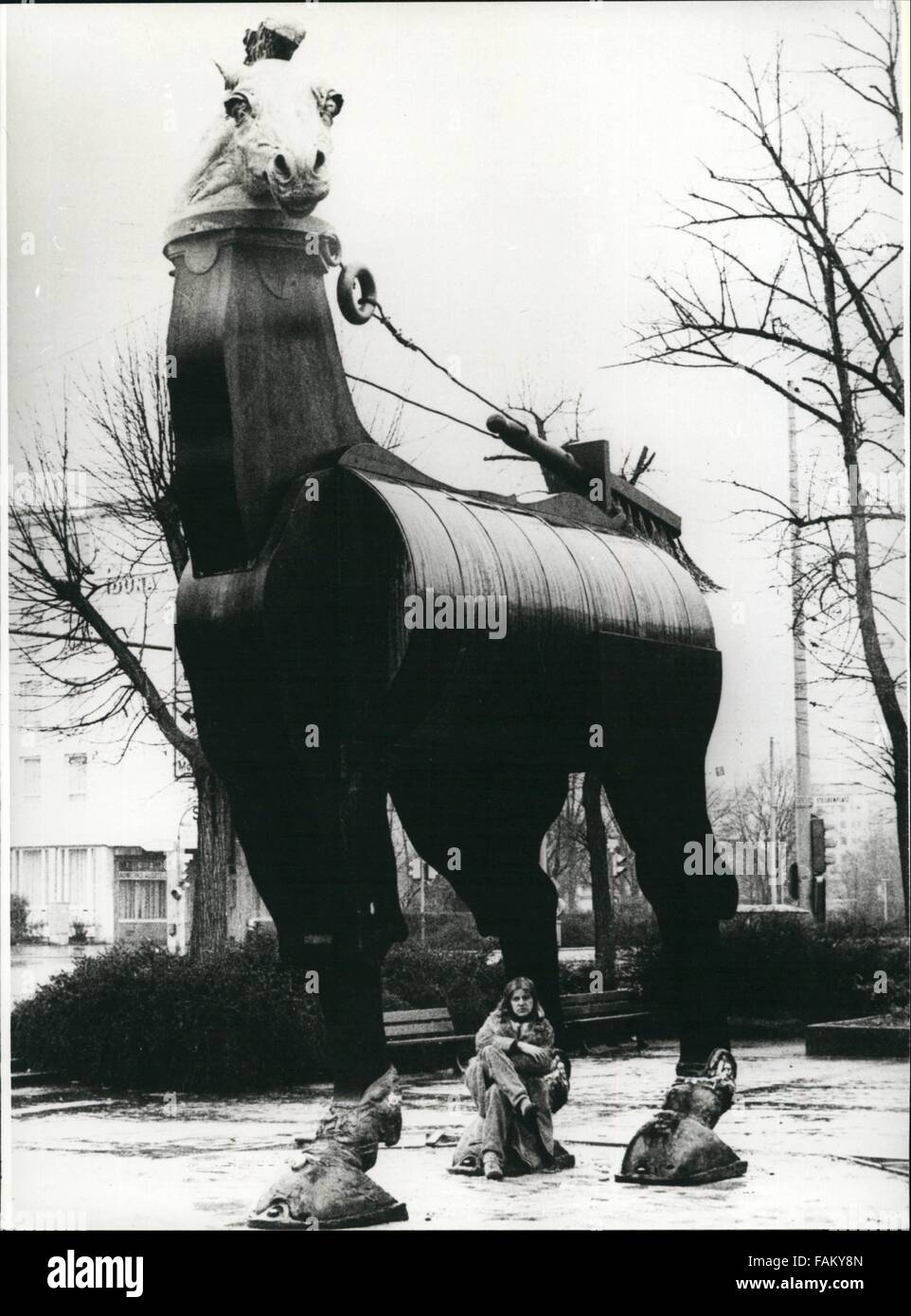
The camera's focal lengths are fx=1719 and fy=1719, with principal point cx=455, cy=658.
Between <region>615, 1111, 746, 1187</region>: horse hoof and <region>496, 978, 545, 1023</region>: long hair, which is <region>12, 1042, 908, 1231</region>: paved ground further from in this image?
<region>496, 978, 545, 1023</region>: long hair

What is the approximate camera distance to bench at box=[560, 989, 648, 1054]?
7504 mm

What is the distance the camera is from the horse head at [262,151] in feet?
19.8

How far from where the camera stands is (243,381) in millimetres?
5949

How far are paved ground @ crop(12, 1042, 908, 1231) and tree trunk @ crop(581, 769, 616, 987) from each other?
2.67 feet

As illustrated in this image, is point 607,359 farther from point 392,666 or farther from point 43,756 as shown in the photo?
point 43,756

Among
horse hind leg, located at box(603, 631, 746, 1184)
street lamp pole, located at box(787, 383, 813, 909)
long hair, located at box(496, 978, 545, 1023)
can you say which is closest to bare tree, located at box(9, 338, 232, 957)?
long hair, located at box(496, 978, 545, 1023)

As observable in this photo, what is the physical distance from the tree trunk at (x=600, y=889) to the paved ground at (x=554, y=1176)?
81 cm

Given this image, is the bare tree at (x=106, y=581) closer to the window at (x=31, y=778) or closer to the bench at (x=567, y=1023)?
the window at (x=31, y=778)

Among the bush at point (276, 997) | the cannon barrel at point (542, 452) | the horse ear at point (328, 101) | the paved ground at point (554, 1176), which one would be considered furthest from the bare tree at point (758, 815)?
the horse ear at point (328, 101)

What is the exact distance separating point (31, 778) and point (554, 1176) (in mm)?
2694

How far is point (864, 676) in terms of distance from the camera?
733 centimetres

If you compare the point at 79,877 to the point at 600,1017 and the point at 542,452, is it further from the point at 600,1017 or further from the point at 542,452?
the point at 542,452

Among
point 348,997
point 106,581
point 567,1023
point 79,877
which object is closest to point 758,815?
point 567,1023
